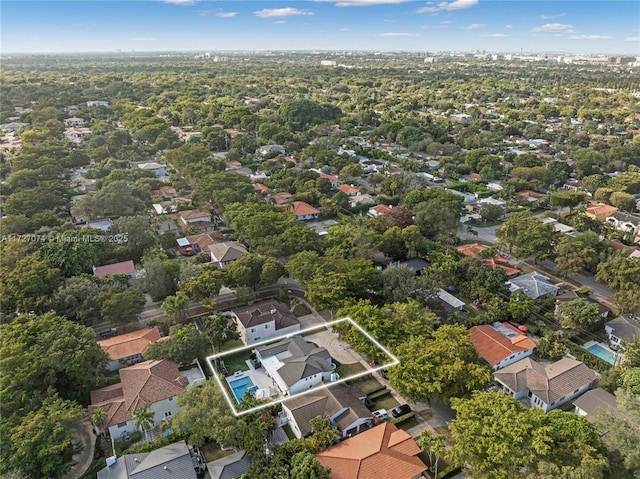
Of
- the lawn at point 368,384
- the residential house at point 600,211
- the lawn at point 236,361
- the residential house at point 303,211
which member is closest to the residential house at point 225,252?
the lawn at point 236,361

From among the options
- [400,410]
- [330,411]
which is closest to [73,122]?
[330,411]

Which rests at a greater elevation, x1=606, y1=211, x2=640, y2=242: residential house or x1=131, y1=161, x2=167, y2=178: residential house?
x1=131, y1=161, x2=167, y2=178: residential house

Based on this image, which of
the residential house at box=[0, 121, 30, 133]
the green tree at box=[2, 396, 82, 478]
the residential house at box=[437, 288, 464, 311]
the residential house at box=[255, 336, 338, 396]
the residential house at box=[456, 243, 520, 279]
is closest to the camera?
the green tree at box=[2, 396, 82, 478]

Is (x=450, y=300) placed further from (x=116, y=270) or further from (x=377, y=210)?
(x=116, y=270)

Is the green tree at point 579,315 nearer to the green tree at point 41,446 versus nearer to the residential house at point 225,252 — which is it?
the residential house at point 225,252

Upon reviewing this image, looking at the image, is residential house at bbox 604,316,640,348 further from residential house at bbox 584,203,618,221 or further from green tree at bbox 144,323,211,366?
green tree at bbox 144,323,211,366

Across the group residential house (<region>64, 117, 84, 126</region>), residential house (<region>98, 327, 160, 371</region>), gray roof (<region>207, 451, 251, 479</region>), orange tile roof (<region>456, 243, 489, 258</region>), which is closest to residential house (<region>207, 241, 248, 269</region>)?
residential house (<region>98, 327, 160, 371</region>)
